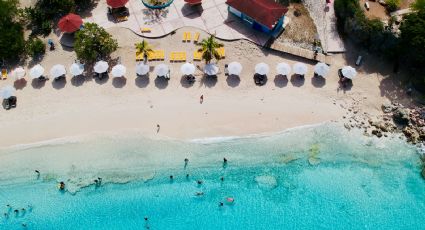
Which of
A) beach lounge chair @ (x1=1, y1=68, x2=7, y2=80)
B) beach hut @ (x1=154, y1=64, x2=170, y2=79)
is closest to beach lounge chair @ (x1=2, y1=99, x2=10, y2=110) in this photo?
beach lounge chair @ (x1=1, y1=68, x2=7, y2=80)

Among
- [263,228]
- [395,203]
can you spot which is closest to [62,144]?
[263,228]

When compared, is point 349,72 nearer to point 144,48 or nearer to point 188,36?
point 188,36

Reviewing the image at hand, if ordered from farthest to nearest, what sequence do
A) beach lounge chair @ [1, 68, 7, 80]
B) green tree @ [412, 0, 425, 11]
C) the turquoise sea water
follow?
beach lounge chair @ [1, 68, 7, 80]
green tree @ [412, 0, 425, 11]
the turquoise sea water

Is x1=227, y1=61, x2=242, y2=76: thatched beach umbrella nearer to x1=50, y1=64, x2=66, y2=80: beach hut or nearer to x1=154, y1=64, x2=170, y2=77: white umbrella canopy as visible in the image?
x1=154, y1=64, x2=170, y2=77: white umbrella canopy

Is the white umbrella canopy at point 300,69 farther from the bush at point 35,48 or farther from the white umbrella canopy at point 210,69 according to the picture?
the bush at point 35,48

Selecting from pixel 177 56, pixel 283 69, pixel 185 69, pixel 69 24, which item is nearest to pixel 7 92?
pixel 69 24
